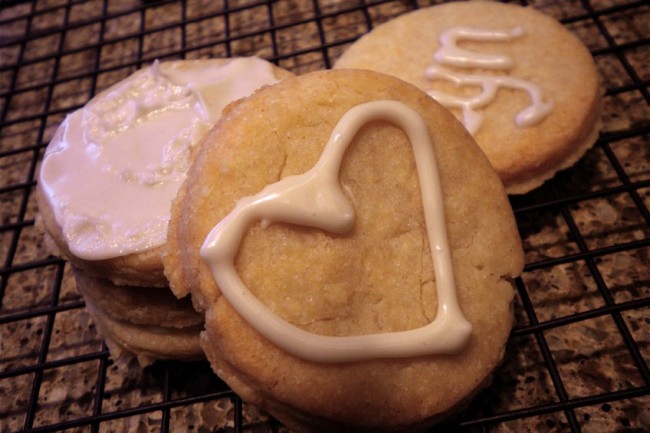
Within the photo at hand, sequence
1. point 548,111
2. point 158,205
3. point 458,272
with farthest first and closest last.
Answer: point 548,111
point 158,205
point 458,272

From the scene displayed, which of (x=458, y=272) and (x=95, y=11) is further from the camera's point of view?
(x=95, y=11)

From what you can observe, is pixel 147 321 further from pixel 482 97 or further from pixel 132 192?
pixel 482 97

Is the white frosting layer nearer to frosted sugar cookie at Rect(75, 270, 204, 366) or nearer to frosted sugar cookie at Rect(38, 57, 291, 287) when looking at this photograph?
frosted sugar cookie at Rect(38, 57, 291, 287)

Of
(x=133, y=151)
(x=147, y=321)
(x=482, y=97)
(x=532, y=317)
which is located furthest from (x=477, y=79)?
(x=147, y=321)

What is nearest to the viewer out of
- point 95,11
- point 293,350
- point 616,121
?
point 293,350

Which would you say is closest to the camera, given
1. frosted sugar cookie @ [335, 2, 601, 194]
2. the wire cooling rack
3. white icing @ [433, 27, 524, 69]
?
the wire cooling rack

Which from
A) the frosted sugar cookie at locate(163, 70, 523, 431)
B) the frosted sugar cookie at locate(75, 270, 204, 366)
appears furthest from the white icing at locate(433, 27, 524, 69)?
the frosted sugar cookie at locate(75, 270, 204, 366)

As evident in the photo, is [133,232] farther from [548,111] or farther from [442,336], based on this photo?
[548,111]

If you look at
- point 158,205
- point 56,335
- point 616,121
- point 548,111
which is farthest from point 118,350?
point 616,121
